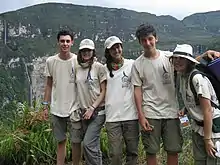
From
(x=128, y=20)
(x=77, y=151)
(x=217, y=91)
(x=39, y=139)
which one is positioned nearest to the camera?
(x=217, y=91)

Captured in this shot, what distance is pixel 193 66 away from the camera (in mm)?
3275

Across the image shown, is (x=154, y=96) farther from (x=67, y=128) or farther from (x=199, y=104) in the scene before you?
(x=67, y=128)

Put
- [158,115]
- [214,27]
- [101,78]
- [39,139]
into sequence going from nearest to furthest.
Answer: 1. [158,115]
2. [101,78]
3. [39,139]
4. [214,27]

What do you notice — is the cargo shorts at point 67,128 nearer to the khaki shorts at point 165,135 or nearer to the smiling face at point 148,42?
the khaki shorts at point 165,135

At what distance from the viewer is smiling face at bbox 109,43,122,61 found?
3.79 metres

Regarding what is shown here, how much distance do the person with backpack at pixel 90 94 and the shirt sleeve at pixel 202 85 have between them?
1.11 metres

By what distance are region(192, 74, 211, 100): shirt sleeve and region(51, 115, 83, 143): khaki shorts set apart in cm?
149

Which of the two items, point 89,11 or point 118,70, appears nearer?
point 118,70

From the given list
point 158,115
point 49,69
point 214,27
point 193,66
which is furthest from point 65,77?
point 214,27

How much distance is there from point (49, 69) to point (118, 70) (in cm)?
90

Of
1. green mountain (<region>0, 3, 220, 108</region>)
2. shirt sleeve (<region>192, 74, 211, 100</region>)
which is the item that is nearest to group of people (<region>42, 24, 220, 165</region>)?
shirt sleeve (<region>192, 74, 211, 100</region>)

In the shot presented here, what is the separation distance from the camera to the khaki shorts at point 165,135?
144 inches

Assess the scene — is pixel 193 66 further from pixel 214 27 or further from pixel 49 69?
pixel 214 27

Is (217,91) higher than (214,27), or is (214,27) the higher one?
(214,27)
